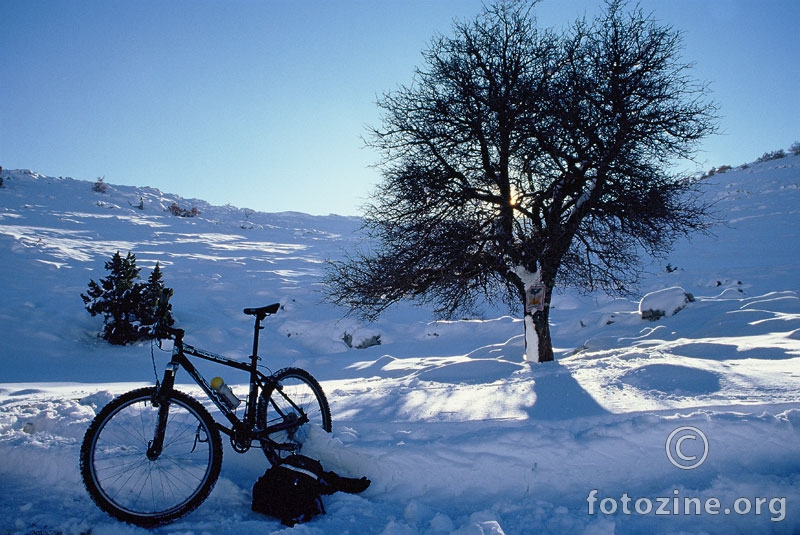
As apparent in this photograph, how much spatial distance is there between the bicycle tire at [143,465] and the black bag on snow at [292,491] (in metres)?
0.34

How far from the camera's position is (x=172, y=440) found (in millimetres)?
3514

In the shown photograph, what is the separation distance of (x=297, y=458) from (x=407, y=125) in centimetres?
722

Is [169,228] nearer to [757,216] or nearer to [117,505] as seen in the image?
[117,505]

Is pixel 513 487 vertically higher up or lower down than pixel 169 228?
lower down

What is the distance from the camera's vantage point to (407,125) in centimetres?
911

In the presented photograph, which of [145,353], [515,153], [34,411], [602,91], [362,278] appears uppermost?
[602,91]

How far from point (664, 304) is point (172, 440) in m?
14.3

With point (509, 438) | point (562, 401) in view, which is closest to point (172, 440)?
point (509, 438)

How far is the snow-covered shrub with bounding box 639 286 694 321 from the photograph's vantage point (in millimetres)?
13773

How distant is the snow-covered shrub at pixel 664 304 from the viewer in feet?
45.2

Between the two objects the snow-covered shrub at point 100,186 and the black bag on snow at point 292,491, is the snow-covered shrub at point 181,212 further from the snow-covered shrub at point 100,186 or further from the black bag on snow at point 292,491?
the black bag on snow at point 292,491

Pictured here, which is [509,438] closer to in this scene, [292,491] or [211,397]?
[292,491]

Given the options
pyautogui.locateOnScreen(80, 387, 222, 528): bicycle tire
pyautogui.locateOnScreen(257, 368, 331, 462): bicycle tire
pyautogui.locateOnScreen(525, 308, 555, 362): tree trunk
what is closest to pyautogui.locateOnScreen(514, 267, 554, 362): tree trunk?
pyautogui.locateOnScreen(525, 308, 555, 362): tree trunk

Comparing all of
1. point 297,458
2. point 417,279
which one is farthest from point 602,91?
point 297,458
